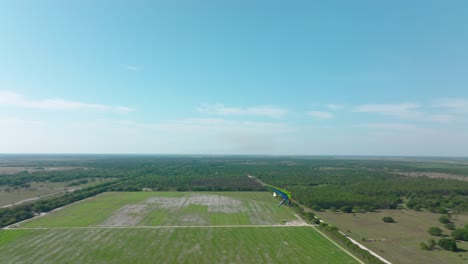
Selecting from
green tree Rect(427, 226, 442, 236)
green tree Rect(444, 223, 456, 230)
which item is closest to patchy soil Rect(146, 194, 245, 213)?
green tree Rect(427, 226, 442, 236)

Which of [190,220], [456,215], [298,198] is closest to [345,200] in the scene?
[298,198]

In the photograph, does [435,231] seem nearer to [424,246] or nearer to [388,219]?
[424,246]

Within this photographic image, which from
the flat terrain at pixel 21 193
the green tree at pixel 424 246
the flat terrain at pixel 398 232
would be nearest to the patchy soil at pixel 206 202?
the flat terrain at pixel 398 232

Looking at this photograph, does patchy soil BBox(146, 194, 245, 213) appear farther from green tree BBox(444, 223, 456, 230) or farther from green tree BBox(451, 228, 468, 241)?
green tree BBox(444, 223, 456, 230)

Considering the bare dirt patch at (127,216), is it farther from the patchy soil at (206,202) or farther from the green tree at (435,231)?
the green tree at (435,231)

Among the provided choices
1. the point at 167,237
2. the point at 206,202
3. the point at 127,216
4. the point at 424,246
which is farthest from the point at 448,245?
the point at 127,216

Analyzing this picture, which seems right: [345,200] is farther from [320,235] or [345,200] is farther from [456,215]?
[320,235]
